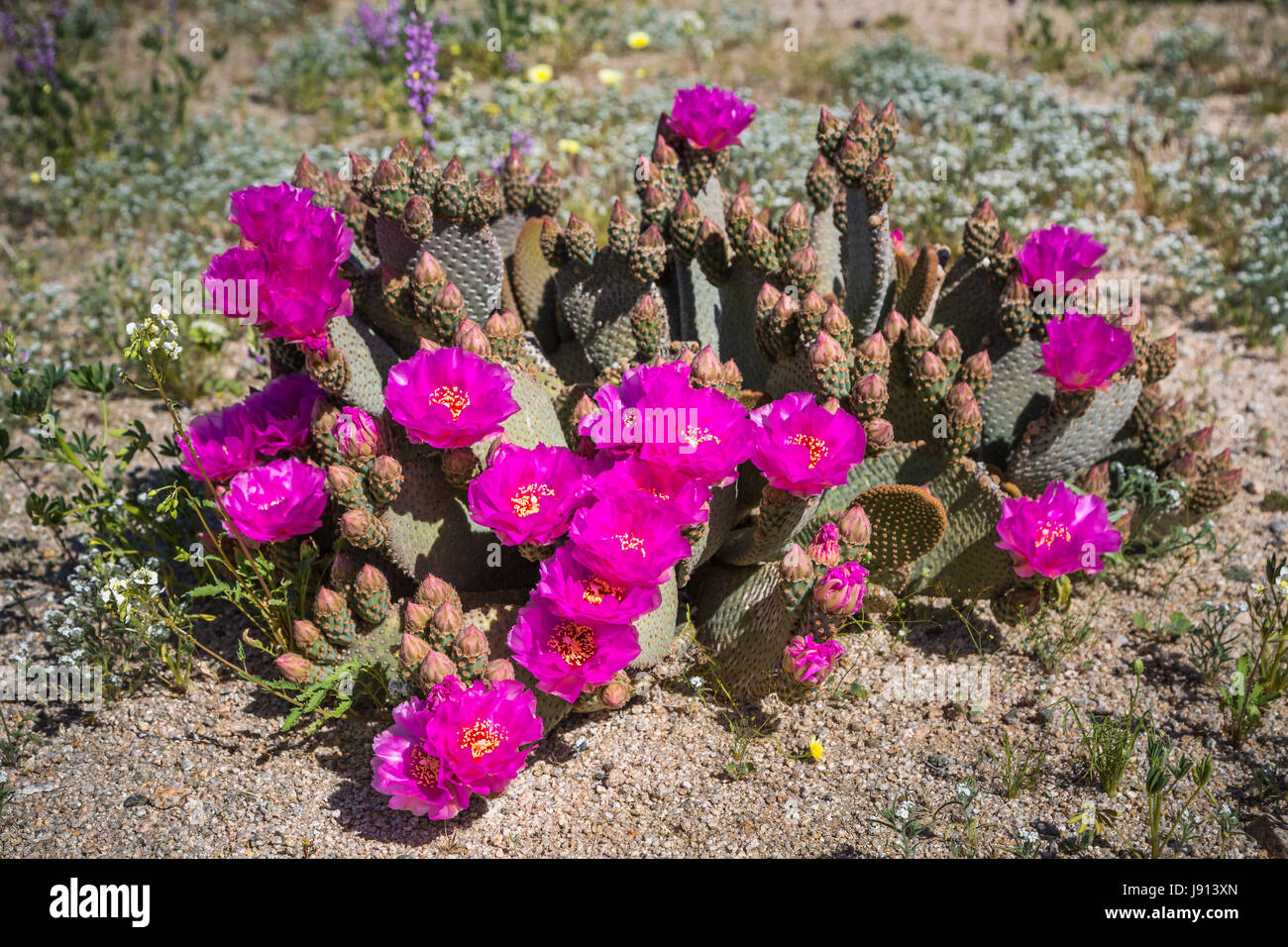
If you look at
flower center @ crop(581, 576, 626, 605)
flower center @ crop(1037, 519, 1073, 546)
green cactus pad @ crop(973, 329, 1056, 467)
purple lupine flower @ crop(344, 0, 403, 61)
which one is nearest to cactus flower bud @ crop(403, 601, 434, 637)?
flower center @ crop(581, 576, 626, 605)

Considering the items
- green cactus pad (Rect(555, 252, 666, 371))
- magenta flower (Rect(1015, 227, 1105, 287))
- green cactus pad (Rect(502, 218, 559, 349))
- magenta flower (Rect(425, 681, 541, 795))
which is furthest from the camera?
green cactus pad (Rect(502, 218, 559, 349))

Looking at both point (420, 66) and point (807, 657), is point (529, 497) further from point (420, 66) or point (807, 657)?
point (420, 66)

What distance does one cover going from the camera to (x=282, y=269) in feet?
8.83

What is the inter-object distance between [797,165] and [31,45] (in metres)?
4.67

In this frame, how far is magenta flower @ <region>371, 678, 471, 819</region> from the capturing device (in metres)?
2.46

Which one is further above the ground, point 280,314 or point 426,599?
point 280,314

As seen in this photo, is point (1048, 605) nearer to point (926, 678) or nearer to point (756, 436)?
point (926, 678)

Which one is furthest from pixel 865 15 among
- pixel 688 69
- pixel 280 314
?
pixel 280 314

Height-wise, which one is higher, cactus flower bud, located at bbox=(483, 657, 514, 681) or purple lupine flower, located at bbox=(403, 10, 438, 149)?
purple lupine flower, located at bbox=(403, 10, 438, 149)

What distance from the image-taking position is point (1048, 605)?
11.1 ft

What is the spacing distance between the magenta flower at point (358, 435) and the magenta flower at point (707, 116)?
1405 mm

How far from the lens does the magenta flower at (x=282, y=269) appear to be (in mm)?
2648

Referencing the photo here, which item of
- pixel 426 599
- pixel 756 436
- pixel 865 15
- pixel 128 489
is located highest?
pixel 865 15

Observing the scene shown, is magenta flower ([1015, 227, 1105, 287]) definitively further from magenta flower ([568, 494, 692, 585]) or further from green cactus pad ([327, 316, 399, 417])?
green cactus pad ([327, 316, 399, 417])
